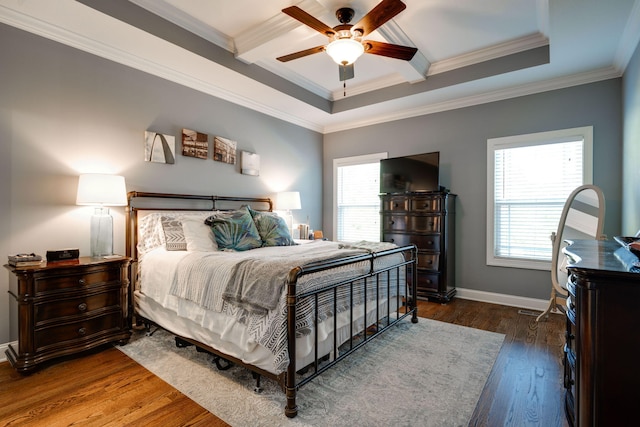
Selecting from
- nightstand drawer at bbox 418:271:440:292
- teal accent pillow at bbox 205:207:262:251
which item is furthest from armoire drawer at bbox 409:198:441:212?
teal accent pillow at bbox 205:207:262:251

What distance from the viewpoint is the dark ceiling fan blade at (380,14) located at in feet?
6.76

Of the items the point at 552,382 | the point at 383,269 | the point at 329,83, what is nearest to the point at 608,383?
the point at 552,382

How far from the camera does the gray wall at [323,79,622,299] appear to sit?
11.1ft

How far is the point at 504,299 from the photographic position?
3990mm

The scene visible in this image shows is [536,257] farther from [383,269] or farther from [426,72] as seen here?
[426,72]

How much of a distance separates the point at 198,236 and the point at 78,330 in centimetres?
114

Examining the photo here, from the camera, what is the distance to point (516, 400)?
195 centimetres

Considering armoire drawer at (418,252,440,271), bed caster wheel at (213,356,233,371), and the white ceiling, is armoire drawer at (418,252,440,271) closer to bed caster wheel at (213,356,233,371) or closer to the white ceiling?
the white ceiling

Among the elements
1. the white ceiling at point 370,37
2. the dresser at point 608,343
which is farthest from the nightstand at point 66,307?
the dresser at point 608,343

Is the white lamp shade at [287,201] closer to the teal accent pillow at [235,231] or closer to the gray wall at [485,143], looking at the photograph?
the teal accent pillow at [235,231]

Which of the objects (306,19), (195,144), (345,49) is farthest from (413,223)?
(195,144)

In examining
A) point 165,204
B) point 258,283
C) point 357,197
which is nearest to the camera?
point 258,283

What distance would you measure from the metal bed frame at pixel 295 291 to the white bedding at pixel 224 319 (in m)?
0.05

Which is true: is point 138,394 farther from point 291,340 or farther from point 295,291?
point 295,291
